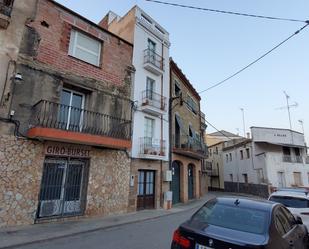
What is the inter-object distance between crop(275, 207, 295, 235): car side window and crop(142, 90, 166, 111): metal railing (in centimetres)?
996

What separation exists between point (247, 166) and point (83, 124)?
2604cm

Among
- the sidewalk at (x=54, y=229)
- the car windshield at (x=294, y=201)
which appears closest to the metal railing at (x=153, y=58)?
the sidewalk at (x=54, y=229)

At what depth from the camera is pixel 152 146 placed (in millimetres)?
13820

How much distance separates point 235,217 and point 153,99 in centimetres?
1138

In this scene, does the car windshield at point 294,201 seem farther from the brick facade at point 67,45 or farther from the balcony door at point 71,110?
the brick facade at point 67,45

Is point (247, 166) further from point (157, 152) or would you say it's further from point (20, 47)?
point (20, 47)

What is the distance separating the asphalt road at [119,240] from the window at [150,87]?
27.1ft

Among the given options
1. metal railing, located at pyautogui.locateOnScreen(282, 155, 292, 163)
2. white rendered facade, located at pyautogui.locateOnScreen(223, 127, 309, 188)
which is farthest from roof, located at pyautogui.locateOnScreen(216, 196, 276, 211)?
metal railing, located at pyautogui.locateOnScreen(282, 155, 292, 163)

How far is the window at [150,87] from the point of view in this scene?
→ 14562 millimetres

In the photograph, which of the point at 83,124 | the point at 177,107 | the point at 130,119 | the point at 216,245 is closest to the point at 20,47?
the point at 83,124

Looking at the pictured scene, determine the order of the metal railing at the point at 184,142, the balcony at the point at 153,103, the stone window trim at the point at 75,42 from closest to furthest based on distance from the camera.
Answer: the stone window trim at the point at 75,42
the balcony at the point at 153,103
the metal railing at the point at 184,142

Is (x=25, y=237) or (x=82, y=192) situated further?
(x=82, y=192)

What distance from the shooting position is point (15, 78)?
8625 millimetres

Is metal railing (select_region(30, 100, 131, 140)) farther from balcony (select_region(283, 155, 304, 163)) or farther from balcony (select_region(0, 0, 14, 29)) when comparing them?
balcony (select_region(283, 155, 304, 163))
